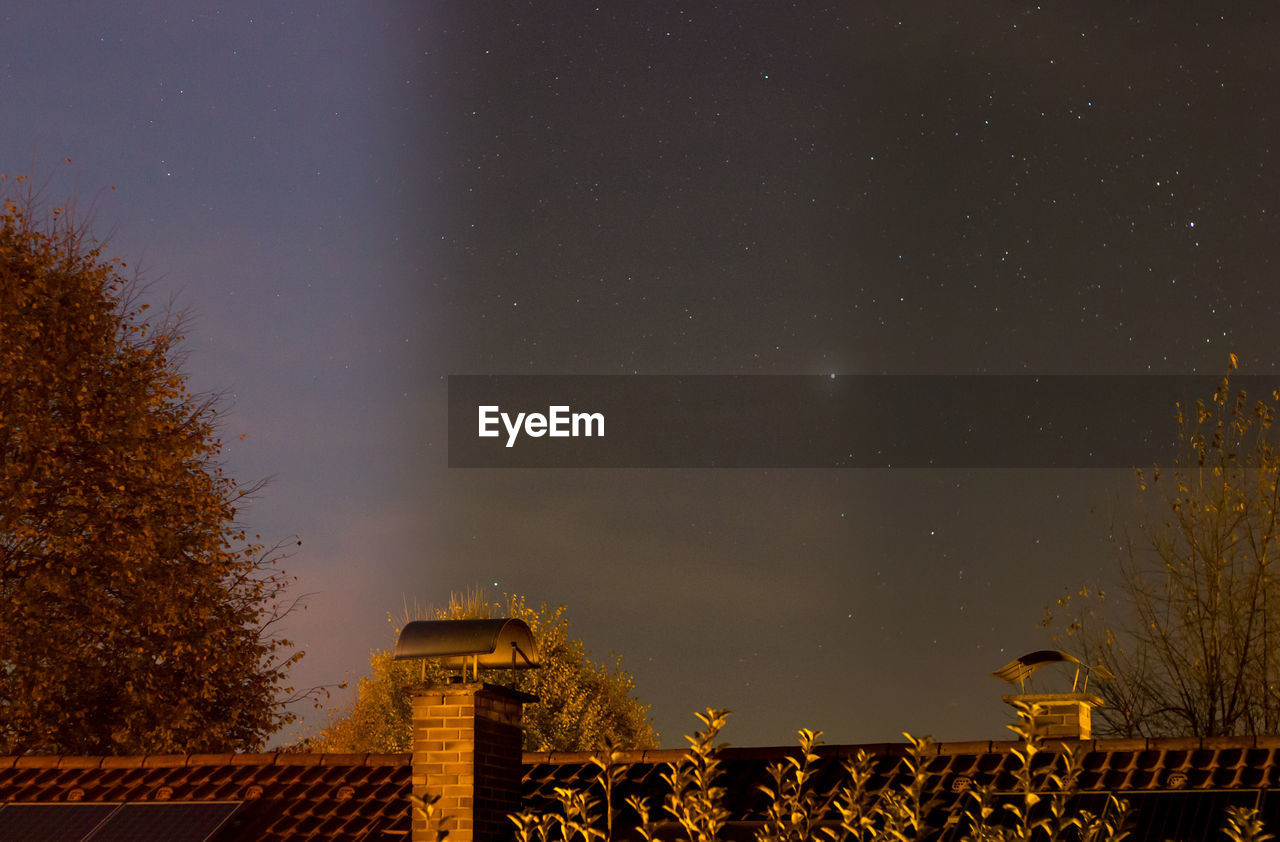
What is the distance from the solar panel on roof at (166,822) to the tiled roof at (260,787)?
0.54 feet

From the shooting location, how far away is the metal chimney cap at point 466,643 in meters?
13.8

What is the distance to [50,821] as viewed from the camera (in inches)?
587

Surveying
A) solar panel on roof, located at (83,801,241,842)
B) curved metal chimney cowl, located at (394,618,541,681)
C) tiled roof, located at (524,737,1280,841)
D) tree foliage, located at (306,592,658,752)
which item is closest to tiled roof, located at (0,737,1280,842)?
tiled roof, located at (524,737,1280,841)

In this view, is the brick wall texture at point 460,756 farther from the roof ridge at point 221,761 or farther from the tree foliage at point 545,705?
the tree foliage at point 545,705

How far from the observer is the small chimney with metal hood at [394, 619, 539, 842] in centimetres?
1336

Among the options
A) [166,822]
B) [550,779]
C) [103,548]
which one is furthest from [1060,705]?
[103,548]

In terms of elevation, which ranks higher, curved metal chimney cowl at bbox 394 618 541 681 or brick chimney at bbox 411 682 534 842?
curved metal chimney cowl at bbox 394 618 541 681

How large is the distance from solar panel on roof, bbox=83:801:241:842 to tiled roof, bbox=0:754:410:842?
0.16 m

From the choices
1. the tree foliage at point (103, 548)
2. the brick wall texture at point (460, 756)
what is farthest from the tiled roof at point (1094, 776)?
the tree foliage at point (103, 548)

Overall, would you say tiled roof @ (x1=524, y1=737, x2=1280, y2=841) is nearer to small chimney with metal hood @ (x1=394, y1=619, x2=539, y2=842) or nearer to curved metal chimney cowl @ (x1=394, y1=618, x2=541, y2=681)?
small chimney with metal hood @ (x1=394, y1=619, x2=539, y2=842)

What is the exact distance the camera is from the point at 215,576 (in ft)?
91.4

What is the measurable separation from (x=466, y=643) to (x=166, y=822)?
3971 mm

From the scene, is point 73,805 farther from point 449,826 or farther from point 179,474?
point 179,474

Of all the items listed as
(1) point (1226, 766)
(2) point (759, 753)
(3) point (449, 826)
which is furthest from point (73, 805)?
(1) point (1226, 766)
